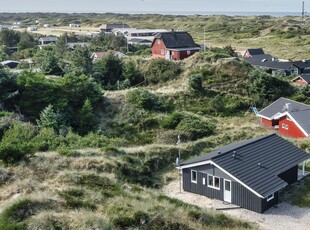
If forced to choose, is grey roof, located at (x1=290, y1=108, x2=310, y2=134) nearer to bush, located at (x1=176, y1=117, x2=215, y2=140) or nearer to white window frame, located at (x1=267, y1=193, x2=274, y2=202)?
bush, located at (x1=176, y1=117, x2=215, y2=140)

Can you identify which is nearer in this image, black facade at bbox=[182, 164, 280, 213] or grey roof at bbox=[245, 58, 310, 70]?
black facade at bbox=[182, 164, 280, 213]

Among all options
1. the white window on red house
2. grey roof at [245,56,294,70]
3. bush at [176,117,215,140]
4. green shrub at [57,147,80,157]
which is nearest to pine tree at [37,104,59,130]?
green shrub at [57,147,80,157]

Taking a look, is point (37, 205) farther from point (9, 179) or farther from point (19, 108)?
point (19, 108)

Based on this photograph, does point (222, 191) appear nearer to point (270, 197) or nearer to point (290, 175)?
point (270, 197)

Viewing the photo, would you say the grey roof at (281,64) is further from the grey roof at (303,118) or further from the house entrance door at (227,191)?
the house entrance door at (227,191)

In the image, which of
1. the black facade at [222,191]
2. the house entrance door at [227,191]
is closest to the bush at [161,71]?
the black facade at [222,191]

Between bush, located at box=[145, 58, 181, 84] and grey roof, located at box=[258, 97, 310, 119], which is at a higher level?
bush, located at box=[145, 58, 181, 84]

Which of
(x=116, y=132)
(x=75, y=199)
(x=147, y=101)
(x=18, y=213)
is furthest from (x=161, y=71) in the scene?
(x=18, y=213)
